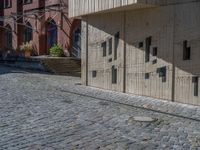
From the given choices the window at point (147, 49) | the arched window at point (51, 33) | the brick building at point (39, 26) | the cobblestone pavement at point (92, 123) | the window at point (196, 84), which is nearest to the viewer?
the cobblestone pavement at point (92, 123)

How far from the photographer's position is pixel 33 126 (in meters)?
9.23

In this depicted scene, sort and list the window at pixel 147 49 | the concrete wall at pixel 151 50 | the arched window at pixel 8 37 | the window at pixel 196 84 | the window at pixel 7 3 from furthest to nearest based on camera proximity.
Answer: the arched window at pixel 8 37 < the window at pixel 7 3 < the window at pixel 147 49 < the concrete wall at pixel 151 50 < the window at pixel 196 84

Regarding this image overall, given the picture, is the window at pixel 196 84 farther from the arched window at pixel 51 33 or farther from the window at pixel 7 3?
the window at pixel 7 3

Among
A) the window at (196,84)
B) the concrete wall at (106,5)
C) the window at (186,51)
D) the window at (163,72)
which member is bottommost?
the window at (196,84)

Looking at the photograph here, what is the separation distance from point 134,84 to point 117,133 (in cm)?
673

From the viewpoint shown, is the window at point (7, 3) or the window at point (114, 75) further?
the window at point (7, 3)

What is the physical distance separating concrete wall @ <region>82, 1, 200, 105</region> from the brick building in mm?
13480

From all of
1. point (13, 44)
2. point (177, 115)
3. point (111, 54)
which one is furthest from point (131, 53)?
point (13, 44)

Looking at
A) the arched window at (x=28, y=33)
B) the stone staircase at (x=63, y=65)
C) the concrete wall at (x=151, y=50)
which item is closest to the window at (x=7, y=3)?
the arched window at (x=28, y=33)

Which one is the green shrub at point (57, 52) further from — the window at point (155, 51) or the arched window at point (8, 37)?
the window at point (155, 51)

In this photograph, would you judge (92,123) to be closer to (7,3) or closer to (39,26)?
(39,26)

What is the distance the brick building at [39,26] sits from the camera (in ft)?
104

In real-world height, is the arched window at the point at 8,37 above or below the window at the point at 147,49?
above

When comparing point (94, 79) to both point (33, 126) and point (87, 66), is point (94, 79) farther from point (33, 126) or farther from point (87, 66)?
point (33, 126)
